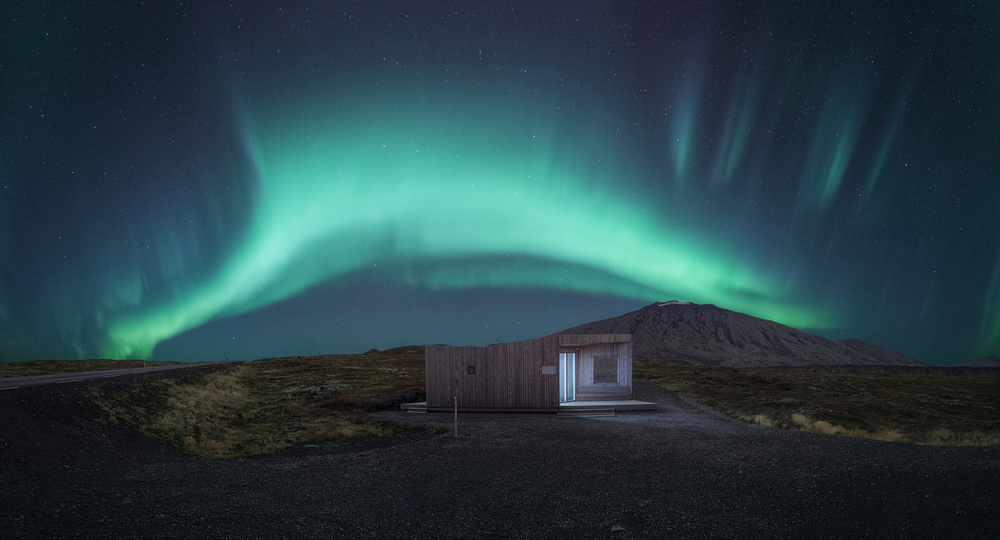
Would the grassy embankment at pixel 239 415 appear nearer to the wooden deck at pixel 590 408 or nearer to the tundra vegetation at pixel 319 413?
the tundra vegetation at pixel 319 413

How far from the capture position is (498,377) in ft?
75.0

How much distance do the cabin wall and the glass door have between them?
2377 millimetres

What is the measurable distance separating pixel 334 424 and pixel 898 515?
17090mm

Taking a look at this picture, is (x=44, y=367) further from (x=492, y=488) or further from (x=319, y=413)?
(x=492, y=488)

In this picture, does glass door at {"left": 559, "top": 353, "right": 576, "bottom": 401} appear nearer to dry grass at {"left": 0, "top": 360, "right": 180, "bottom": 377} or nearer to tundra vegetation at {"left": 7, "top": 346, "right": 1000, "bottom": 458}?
tundra vegetation at {"left": 7, "top": 346, "right": 1000, "bottom": 458}

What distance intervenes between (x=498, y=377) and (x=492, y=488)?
12918 millimetres

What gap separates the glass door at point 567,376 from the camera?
24859 millimetres

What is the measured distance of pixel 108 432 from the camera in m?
14.0

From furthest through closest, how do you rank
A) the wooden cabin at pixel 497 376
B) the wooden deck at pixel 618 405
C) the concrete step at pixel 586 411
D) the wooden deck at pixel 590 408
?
1. the wooden deck at pixel 618 405
2. the wooden cabin at pixel 497 376
3. the wooden deck at pixel 590 408
4. the concrete step at pixel 586 411

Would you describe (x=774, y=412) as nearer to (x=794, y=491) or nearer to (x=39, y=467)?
(x=794, y=491)

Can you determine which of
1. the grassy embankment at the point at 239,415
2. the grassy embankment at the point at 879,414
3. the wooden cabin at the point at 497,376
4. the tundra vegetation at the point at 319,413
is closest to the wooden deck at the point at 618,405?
the wooden cabin at the point at 497,376

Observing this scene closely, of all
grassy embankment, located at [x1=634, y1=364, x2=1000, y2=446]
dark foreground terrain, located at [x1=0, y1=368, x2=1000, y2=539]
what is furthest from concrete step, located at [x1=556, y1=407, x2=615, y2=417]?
dark foreground terrain, located at [x1=0, y1=368, x2=1000, y2=539]

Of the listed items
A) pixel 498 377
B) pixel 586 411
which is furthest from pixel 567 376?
pixel 498 377

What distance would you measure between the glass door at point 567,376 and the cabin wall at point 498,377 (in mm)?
2377
